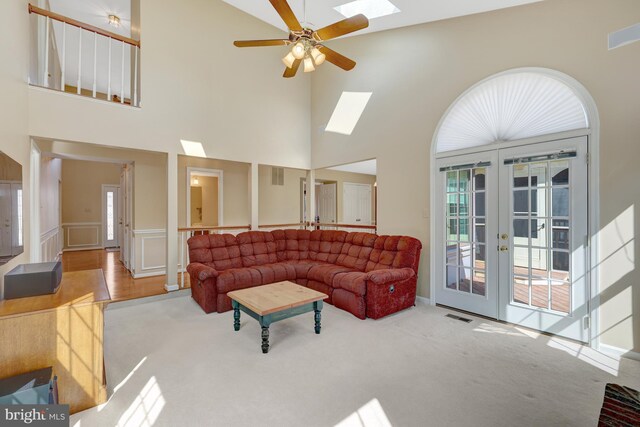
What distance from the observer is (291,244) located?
530cm

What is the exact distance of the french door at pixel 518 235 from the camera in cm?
294

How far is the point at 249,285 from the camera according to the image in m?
4.04

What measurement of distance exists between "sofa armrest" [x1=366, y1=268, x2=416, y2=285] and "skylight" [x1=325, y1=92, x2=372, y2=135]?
268cm

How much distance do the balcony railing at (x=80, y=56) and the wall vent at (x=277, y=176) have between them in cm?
311

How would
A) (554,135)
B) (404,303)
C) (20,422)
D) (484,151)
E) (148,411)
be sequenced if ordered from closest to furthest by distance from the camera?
(20,422), (148,411), (554,135), (484,151), (404,303)

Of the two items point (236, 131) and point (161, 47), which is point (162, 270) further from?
point (161, 47)

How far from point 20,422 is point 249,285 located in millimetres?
2675

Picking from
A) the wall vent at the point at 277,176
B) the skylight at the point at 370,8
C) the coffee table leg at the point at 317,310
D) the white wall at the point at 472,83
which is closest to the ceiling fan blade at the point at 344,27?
the skylight at the point at 370,8

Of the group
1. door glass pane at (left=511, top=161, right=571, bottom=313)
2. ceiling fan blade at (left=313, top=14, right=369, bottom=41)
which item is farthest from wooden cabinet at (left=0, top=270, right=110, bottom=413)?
door glass pane at (left=511, top=161, right=571, bottom=313)

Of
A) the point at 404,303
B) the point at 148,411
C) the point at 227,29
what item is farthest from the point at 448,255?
the point at 227,29

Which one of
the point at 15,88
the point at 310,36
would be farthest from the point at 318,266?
the point at 15,88

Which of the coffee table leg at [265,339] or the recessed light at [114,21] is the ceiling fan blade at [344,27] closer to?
the coffee table leg at [265,339]

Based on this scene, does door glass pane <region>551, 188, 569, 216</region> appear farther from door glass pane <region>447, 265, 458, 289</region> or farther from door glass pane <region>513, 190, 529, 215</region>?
door glass pane <region>447, 265, 458, 289</region>

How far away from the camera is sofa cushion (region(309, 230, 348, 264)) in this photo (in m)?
4.92
